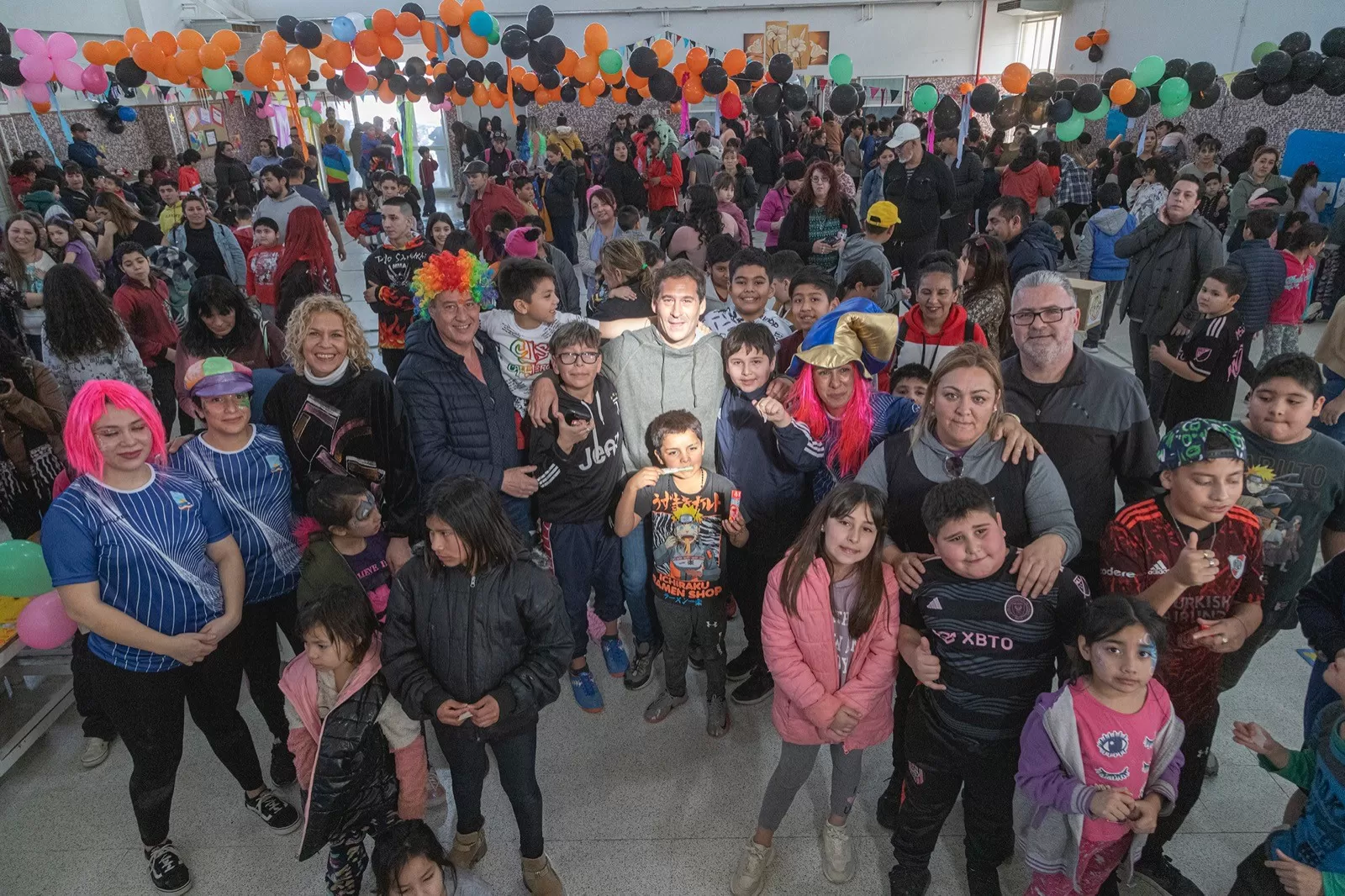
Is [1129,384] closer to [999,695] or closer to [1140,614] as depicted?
[1140,614]

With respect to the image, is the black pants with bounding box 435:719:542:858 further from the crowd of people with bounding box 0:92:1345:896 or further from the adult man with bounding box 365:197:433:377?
the adult man with bounding box 365:197:433:377

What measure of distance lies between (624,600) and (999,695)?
171cm

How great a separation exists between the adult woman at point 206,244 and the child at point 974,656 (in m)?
5.83

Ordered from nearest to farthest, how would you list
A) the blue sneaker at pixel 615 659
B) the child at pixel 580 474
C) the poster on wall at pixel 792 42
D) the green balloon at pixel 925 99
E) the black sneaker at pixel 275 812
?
the black sneaker at pixel 275 812
the child at pixel 580 474
the blue sneaker at pixel 615 659
the green balloon at pixel 925 99
the poster on wall at pixel 792 42

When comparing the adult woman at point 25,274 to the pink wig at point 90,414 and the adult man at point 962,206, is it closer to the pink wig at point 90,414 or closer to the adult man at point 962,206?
the pink wig at point 90,414

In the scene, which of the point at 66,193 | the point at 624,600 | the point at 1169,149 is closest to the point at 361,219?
the point at 66,193

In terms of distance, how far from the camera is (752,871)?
2395 millimetres

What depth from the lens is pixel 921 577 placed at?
2129mm

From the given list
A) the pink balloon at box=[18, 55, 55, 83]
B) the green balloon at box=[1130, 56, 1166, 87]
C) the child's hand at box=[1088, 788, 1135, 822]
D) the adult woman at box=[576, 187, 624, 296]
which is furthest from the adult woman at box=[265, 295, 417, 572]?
the green balloon at box=[1130, 56, 1166, 87]

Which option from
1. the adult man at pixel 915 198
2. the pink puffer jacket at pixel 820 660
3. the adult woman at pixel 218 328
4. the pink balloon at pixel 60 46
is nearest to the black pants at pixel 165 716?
the adult woman at pixel 218 328

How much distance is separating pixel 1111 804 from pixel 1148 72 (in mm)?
9038

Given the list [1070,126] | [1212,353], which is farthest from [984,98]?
[1212,353]

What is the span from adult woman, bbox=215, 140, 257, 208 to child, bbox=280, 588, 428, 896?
8385 mm

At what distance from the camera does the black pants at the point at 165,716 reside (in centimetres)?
230
